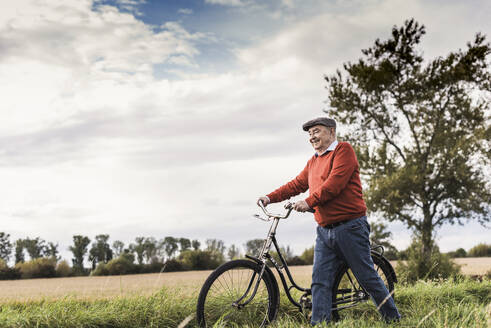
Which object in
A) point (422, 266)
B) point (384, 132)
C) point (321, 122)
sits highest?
point (384, 132)

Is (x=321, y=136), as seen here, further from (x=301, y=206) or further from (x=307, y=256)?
(x=307, y=256)

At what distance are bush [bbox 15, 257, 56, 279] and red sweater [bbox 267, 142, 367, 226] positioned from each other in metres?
11.6

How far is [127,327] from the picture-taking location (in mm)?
5121

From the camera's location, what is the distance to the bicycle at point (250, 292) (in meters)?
4.42

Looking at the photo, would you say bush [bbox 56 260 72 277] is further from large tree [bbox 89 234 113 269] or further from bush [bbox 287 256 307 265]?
bush [bbox 287 256 307 265]

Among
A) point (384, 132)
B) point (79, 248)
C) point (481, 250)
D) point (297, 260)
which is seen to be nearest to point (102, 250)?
point (79, 248)

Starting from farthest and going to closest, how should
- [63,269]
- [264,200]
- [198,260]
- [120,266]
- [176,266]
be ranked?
[63,269] → [120,266] → [176,266] → [198,260] → [264,200]

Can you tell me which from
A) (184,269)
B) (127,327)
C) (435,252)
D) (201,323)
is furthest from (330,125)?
(184,269)

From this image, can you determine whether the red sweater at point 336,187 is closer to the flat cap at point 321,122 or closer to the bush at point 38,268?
the flat cap at point 321,122

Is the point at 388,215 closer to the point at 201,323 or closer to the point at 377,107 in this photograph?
the point at 377,107

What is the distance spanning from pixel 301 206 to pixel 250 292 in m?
A: 1.18

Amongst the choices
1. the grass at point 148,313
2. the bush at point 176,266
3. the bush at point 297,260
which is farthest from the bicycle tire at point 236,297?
the bush at point 297,260

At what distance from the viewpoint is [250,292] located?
4.65 m

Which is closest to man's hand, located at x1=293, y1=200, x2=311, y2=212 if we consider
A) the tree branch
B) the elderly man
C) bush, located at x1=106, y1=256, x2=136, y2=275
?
the elderly man
